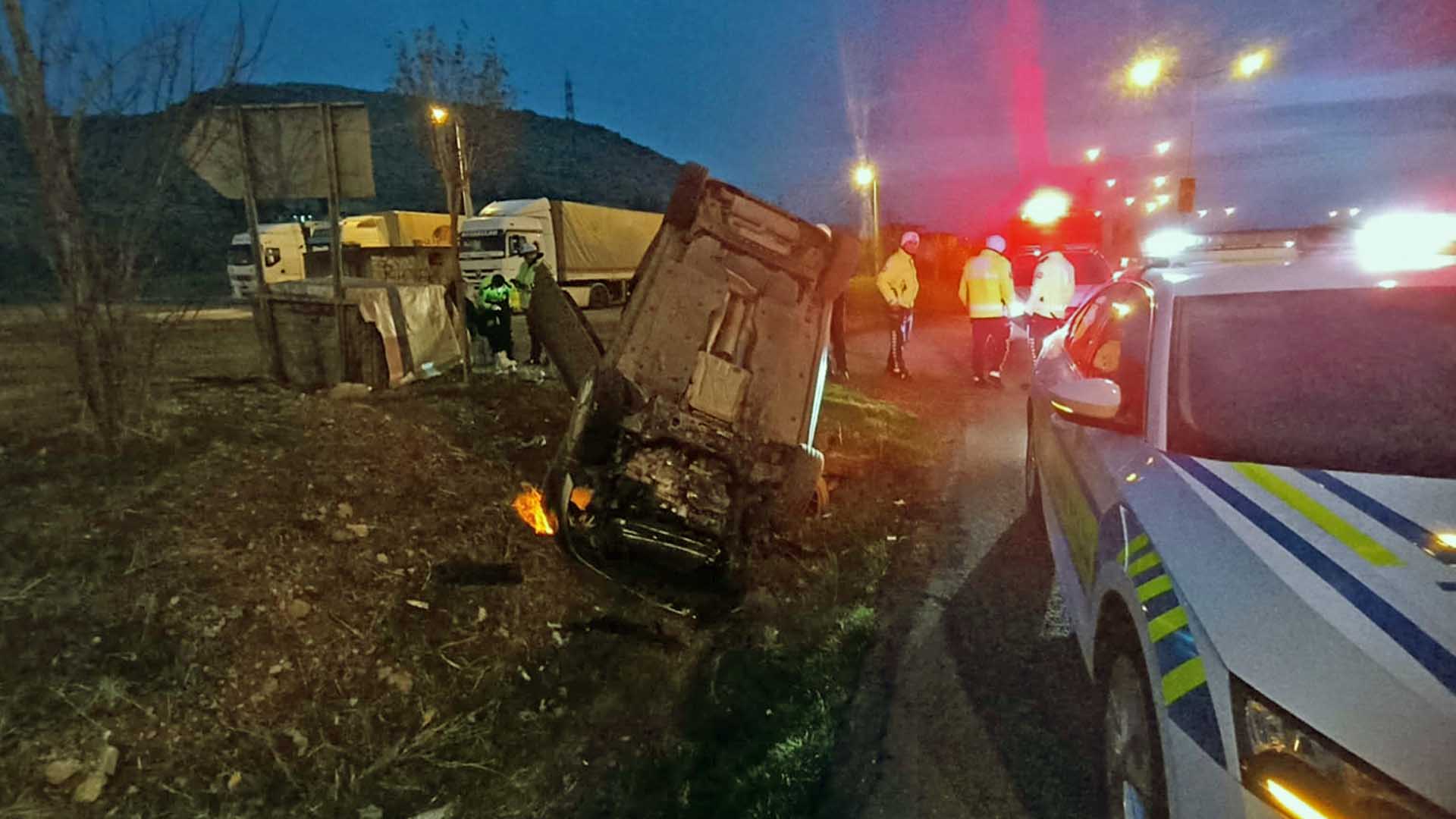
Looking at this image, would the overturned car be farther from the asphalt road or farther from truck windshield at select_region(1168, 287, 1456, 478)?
truck windshield at select_region(1168, 287, 1456, 478)

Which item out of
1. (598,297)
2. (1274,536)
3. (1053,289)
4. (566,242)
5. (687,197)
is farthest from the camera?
(598,297)

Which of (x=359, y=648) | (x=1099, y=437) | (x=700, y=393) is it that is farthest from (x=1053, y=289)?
(x=359, y=648)

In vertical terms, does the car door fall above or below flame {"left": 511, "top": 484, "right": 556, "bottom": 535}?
above

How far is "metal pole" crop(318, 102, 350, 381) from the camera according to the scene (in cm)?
650

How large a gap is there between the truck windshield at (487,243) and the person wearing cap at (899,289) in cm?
1553

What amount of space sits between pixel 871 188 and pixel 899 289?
24.9m

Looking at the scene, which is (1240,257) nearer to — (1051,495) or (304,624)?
(1051,495)

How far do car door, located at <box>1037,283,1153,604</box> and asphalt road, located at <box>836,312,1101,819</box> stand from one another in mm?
523

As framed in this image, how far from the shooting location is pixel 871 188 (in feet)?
115

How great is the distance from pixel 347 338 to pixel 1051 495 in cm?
532

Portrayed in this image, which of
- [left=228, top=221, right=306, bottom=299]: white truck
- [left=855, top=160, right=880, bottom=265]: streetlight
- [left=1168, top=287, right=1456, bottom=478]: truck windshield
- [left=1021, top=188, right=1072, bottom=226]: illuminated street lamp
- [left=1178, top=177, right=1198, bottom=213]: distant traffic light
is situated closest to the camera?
[left=1168, top=287, right=1456, bottom=478]: truck windshield

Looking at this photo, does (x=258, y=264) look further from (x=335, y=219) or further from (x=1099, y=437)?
(x=1099, y=437)

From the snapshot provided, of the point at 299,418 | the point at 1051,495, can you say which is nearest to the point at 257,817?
the point at 299,418

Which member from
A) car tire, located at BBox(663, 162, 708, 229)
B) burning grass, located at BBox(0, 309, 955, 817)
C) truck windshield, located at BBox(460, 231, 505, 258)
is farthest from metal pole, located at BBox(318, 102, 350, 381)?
truck windshield, located at BBox(460, 231, 505, 258)
